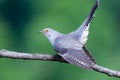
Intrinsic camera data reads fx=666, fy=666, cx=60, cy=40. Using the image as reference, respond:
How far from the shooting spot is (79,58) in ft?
15.4

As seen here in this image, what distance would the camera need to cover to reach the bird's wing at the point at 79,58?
14.7 feet

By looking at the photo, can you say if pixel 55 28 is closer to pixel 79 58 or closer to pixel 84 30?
pixel 84 30

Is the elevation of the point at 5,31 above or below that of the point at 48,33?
above

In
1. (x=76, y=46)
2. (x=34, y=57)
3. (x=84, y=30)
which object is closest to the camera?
(x=34, y=57)

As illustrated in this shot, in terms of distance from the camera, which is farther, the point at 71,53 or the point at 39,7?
the point at 39,7

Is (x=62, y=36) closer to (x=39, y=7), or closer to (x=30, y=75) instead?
(x=30, y=75)

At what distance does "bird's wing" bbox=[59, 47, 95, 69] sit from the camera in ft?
14.7

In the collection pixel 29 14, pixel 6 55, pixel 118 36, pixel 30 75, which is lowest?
pixel 6 55

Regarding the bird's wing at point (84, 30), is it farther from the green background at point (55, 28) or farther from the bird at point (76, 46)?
the green background at point (55, 28)

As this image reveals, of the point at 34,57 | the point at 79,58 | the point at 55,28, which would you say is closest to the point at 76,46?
the point at 79,58

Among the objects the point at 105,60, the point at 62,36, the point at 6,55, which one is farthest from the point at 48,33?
the point at 105,60

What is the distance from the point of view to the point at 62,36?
5191mm

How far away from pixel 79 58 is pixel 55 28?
10.5 metres

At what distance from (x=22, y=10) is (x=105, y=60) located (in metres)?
7.04
